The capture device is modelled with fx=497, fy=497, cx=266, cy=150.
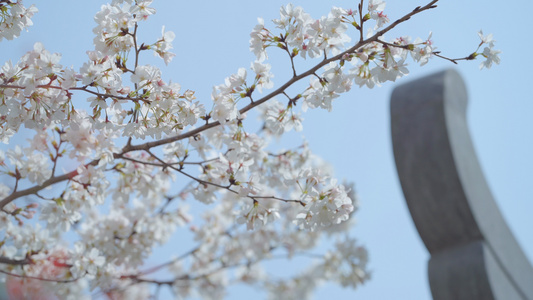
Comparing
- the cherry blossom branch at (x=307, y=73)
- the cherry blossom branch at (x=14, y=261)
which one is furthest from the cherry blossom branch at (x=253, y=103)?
the cherry blossom branch at (x=14, y=261)

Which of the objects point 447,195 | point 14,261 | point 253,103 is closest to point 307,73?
point 253,103

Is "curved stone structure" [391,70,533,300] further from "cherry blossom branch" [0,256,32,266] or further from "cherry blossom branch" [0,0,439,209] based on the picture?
"cherry blossom branch" [0,256,32,266]

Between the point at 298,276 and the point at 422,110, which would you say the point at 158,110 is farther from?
the point at 298,276

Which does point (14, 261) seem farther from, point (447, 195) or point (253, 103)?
point (447, 195)

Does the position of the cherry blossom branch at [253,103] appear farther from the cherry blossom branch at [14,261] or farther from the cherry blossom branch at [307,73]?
the cherry blossom branch at [14,261]

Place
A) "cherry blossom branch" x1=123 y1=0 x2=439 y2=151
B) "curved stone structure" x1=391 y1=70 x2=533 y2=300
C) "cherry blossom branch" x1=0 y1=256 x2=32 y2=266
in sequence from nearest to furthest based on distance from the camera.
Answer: "cherry blossom branch" x1=123 y1=0 x2=439 y2=151
"curved stone structure" x1=391 y1=70 x2=533 y2=300
"cherry blossom branch" x1=0 y1=256 x2=32 y2=266

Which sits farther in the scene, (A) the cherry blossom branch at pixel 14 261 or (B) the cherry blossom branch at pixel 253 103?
(A) the cherry blossom branch at pixel 14 261

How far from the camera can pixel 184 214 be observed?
11.9ft

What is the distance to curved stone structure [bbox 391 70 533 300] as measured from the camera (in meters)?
2.05

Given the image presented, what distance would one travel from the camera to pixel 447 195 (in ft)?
6.95

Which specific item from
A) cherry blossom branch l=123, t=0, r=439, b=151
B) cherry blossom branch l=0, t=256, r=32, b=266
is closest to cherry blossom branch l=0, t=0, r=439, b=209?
cherry blossom branch l=123, t=0, r=439, b=151

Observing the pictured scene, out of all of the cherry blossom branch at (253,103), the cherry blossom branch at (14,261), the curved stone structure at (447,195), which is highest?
the cherry blossom branch at (253,103)

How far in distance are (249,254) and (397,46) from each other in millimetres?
3298

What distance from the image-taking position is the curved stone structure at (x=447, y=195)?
6.73 feet
